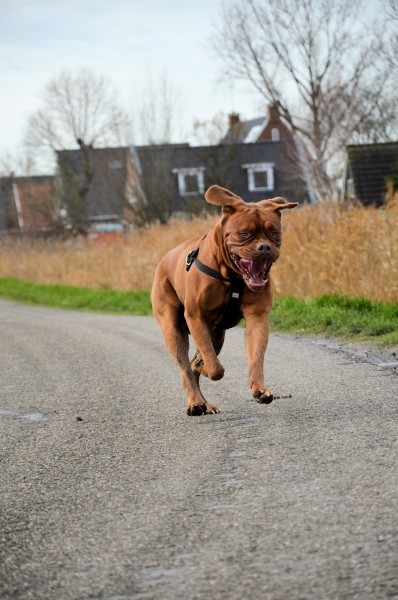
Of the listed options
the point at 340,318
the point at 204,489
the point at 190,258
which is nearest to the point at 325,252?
the point at 340,318

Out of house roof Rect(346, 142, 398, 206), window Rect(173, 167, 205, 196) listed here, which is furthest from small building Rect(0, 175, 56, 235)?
house roof Rect(346, 142, 398, 206)

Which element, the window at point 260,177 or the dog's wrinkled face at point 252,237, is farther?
the window at point 260,177

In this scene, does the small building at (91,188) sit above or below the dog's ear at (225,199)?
below

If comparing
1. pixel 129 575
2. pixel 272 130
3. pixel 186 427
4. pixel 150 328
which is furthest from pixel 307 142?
pixel 129 575

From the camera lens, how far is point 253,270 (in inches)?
282

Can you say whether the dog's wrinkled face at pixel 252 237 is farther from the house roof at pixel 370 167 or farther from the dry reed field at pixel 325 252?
the house roof at pixel 370 167

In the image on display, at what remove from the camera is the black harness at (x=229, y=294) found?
24.3 ft

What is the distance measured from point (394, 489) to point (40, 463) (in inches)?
91.7

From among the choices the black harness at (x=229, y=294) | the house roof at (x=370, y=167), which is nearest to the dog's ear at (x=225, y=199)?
the black harness at (x=229, y=294)

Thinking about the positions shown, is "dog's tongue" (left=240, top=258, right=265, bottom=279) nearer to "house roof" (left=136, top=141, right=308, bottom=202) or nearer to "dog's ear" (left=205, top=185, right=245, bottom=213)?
"dog's ear" (left=205, top=185, right=245, bottom=213)

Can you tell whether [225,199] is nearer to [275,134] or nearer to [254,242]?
[254,242]

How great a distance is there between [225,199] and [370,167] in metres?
34.7

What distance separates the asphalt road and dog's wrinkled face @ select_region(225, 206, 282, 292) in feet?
3.09

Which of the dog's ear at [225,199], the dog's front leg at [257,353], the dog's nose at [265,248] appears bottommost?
the dog's front leg at [257,353]
